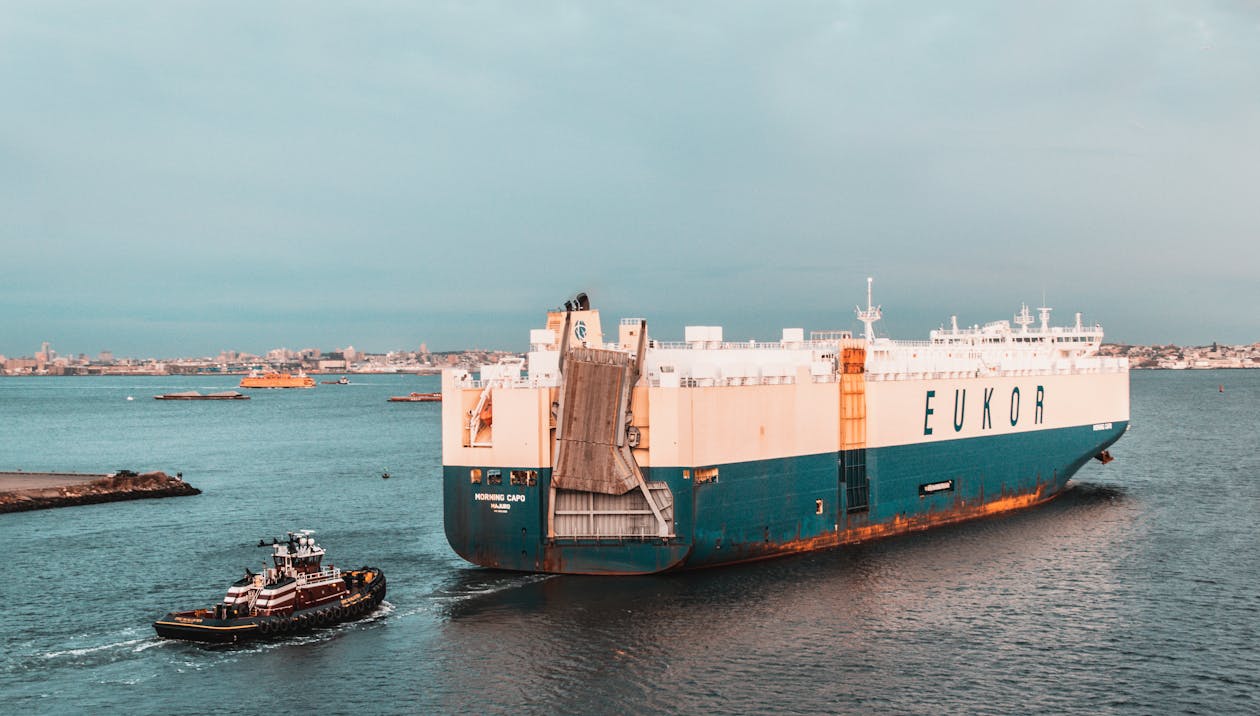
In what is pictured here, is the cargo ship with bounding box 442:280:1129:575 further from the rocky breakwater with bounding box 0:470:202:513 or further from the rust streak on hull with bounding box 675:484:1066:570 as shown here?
the rocky breakwater with bounding box 0:470:202:513

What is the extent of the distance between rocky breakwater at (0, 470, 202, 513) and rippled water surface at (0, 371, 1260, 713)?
5.24 metres

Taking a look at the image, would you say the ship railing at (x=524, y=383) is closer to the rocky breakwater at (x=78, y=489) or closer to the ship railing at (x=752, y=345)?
the ship railing at (x=752, y=345)

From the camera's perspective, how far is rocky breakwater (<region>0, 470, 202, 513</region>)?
2250 inches


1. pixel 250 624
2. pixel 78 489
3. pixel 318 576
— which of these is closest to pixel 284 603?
pixel 250 624

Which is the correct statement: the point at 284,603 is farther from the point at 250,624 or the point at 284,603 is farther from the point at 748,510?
the point at 748,510

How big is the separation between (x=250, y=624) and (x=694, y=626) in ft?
38.2

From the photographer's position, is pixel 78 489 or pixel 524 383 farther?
pixel 78 489

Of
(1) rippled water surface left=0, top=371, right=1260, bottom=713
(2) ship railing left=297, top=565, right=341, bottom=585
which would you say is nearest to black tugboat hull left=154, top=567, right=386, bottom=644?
(1) rippled water surface left=0, top=371, right=1260, bottom=713

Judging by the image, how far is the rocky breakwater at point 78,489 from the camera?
188ft

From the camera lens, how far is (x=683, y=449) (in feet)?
108

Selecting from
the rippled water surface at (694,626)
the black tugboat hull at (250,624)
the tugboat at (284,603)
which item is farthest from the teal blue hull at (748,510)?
the black tugboat hull at (250,624)

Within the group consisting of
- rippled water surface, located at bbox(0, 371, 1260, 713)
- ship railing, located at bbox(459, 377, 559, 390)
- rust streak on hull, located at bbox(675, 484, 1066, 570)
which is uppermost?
ship railing, located at bbox(459, 377, 559, 390)

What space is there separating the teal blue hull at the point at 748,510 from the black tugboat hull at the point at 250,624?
543cm

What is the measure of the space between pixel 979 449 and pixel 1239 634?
17.7m
